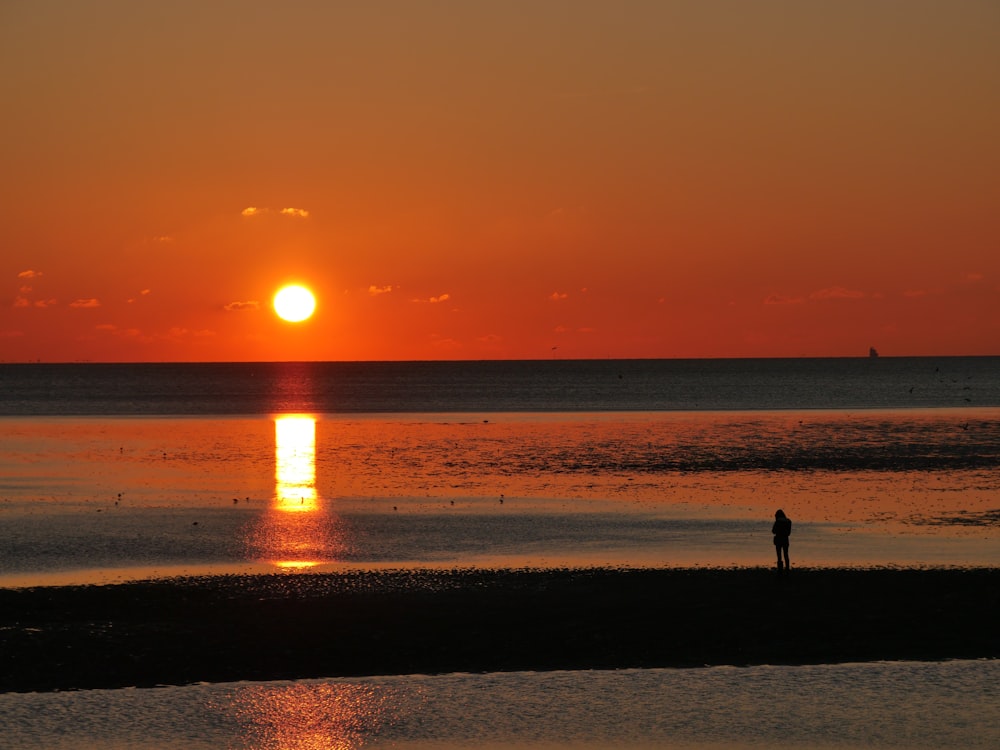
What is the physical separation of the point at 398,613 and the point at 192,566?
992 centimetres

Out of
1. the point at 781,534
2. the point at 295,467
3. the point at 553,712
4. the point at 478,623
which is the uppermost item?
the point at 295,467

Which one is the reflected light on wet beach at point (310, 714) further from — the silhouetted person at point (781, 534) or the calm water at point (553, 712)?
the silhouetted person at point (781, 534)

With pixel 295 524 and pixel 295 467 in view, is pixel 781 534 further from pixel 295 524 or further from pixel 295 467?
pixel 295 467

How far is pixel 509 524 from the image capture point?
45062mm

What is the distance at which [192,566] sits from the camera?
3606cm

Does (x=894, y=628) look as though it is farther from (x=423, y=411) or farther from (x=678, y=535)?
(x=423, y=411)

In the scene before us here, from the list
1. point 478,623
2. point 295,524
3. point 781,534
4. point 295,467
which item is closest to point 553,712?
point 478,623

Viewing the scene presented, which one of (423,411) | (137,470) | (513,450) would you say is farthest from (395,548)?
(423,411)

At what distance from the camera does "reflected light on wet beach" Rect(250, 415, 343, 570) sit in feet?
125

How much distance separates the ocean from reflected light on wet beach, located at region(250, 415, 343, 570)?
0.60 ft

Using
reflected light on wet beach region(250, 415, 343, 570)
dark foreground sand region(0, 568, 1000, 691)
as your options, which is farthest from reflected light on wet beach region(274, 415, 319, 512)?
dark foreground sand region(0, 568, 1000, 691)

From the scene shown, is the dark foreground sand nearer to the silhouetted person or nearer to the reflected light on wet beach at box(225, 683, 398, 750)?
the silhouetted person

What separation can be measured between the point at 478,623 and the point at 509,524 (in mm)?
16886

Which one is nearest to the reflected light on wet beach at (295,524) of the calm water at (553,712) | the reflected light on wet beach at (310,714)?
the reflected light on wet beach at (310,714)
